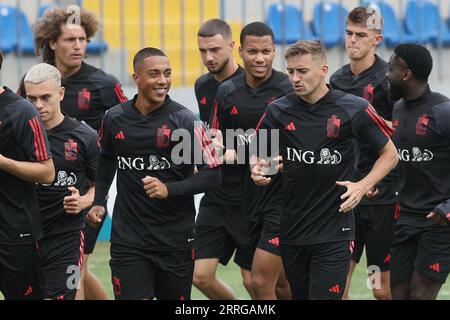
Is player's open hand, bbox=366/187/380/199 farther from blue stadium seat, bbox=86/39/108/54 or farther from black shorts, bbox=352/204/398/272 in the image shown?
blue stadium seat, bbox=86/39/108/54

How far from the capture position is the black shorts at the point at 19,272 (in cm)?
751

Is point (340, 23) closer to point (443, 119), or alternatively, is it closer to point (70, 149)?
point (443, 119)

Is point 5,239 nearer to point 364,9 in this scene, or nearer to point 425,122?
point 425,122

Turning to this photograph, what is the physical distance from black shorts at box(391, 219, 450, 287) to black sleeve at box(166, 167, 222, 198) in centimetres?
152

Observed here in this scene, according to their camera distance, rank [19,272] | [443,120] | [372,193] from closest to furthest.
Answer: [19,272] < [443,120] < [372,193]

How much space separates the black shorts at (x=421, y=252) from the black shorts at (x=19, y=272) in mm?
2585

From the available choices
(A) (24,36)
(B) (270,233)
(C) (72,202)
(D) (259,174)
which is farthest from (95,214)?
(A) (24,36)

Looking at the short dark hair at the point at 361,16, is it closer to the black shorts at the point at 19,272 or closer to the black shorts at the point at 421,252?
the black shorts at the point at 421,252

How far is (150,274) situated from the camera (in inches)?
303

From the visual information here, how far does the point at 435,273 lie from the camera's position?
829 centimetres

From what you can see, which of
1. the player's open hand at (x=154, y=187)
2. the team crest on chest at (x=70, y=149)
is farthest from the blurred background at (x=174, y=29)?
the player's open hand at (x=154, y=187)

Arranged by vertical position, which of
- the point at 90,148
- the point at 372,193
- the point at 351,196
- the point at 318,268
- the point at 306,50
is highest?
the point at 306,50

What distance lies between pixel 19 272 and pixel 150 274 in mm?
841

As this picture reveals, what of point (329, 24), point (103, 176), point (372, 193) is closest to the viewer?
point (103, 176)
